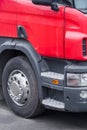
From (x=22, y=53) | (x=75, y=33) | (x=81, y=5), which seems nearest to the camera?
(x=75, y=33)

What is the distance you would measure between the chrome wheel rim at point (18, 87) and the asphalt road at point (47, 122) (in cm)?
28

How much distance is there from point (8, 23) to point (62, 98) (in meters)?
1.45

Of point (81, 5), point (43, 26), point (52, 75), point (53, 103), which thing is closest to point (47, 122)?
point (53, 103)

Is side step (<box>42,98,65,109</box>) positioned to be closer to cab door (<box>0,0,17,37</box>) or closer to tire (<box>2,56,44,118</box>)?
tire (<box>2,56,44,118</box>)

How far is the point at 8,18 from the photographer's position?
5.97 m

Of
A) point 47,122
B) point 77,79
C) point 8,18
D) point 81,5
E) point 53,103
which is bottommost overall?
point 47,122

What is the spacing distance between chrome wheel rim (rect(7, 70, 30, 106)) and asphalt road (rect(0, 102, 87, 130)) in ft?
0.92

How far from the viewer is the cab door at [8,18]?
5.87 meters

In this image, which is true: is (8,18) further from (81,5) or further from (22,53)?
(81,5)

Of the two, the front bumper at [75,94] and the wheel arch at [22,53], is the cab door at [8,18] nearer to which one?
the wheel arch at [22,53]

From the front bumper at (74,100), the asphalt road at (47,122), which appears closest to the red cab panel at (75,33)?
the front bumper at (74,100)

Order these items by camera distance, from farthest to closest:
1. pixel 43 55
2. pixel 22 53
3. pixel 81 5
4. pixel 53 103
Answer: pixel 22 53 < pixel 43 55 < pixel 53 103 < pixel 81 5

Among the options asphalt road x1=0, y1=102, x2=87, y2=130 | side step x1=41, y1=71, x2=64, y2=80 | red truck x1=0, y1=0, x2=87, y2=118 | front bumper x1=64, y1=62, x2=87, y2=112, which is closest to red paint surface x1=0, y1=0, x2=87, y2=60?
red truck x1=0, y1=0, x2=87, y2=118

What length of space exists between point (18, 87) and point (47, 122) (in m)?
0.67
